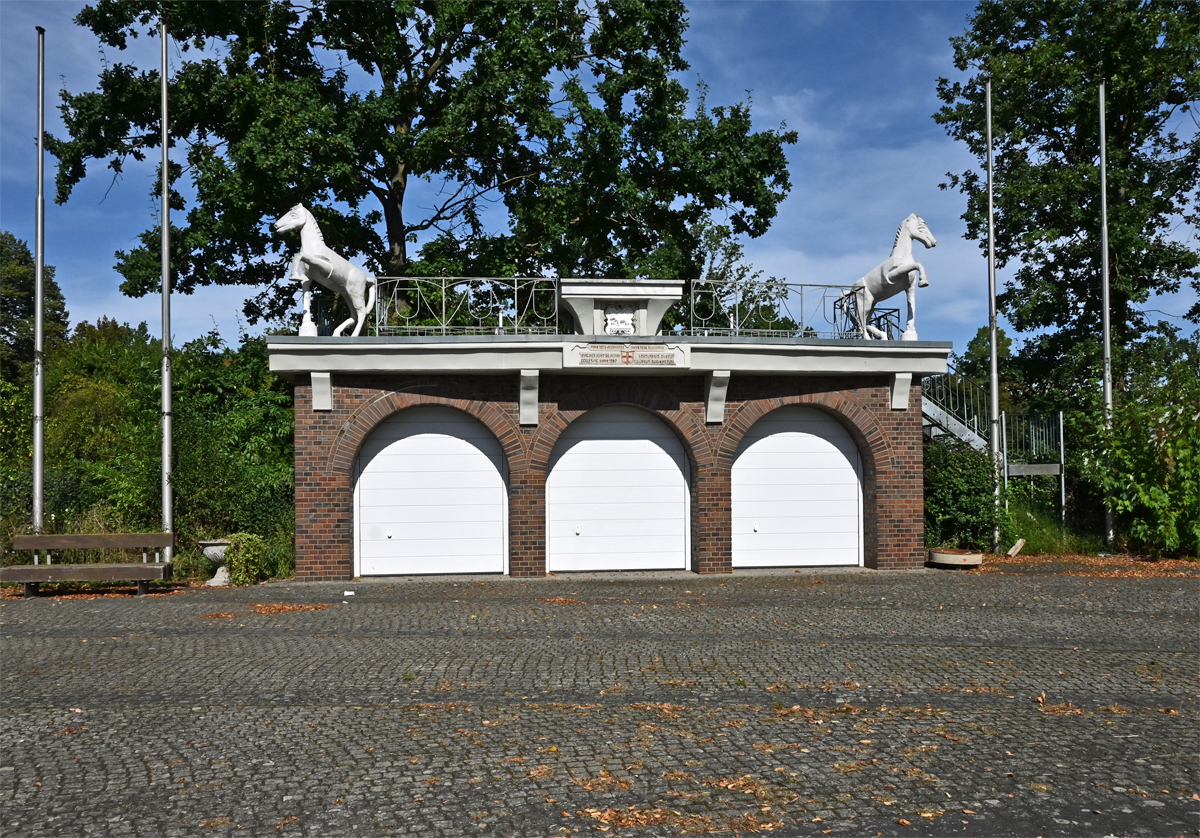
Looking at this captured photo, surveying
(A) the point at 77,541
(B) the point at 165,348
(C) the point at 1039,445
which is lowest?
(A) the point at 77,541

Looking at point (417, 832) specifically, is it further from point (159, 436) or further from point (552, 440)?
point (159, 436)

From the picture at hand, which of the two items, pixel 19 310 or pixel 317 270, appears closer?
pixel 317 270

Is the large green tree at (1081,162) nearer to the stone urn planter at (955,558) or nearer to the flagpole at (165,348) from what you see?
the stone urn planter at (955,558)

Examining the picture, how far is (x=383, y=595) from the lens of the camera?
12.7m

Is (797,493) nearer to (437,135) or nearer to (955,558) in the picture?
(955,558)

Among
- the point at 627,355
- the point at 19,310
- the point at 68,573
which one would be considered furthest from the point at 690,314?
the point at 19,310

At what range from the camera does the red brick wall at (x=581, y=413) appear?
14062 millimetres

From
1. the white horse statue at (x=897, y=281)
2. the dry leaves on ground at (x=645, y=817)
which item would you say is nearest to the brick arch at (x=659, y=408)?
the white horse statue at (x=897, y=281)

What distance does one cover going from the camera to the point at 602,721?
6223mm

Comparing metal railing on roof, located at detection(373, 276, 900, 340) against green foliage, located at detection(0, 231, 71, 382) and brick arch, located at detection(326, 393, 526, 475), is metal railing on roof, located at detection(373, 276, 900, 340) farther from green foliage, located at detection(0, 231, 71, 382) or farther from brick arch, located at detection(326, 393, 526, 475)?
green foliage, located at detection(0, 231, 71, 382)

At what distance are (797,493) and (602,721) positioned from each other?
32.6ft

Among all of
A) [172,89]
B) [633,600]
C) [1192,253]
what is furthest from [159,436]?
[1192,253]

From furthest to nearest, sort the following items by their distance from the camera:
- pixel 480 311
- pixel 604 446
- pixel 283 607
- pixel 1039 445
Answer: pixel 1039 445 < pixel 480 311 < pixel 604 446 < pixel 283 607

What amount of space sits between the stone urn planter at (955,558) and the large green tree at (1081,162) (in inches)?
375
